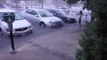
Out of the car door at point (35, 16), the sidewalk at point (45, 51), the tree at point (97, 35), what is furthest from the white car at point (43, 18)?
the tree at point (97, 35)

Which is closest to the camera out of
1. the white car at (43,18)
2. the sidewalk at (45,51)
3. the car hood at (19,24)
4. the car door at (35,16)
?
the sidewalk at (45,51)

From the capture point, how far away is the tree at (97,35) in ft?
12.2

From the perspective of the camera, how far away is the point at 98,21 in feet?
12.5

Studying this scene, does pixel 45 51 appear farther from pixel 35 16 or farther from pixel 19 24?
pixel 35 16

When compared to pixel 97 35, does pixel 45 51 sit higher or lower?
lower

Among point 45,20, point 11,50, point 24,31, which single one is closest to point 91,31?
point 11,50

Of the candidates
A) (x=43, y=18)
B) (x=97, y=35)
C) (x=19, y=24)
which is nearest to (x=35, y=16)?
(x=43, y=18)

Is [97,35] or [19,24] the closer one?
[97,35]

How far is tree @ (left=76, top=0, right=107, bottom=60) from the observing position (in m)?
3.71

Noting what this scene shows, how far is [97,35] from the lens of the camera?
3918 millimetres

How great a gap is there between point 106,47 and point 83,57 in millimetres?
627

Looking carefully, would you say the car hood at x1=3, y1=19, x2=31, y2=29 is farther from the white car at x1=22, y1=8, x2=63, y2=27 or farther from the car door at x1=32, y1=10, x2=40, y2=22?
the car door at x1=32, y1=10, x2=40, y2=22

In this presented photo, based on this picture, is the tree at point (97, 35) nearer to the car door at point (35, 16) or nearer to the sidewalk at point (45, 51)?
the sidewalk at point (45, 51)

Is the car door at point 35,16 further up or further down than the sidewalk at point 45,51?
further up
